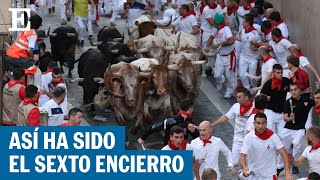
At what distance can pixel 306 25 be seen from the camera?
27.4m

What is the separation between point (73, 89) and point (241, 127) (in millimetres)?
7920

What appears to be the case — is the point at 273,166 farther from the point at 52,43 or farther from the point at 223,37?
the point at 52,43

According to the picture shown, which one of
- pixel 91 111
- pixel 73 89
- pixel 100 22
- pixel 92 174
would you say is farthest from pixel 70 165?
pixel 100 22

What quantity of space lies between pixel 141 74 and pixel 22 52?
2.35 metres

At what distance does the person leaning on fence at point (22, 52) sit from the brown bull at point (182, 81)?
9.02 feet

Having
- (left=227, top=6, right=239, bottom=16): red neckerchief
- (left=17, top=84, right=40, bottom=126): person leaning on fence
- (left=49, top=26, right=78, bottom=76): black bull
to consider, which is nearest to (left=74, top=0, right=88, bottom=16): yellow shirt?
(left=49, top=26, right=78, bottom=76): black bull

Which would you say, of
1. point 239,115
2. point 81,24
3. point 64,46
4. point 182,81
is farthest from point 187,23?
point 239,115

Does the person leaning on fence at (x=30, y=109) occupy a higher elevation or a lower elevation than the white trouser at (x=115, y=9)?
higher

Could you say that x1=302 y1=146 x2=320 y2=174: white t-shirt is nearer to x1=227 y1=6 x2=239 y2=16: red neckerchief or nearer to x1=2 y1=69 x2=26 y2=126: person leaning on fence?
x1=2 y1=69 x2=26 y2=126: person leaning on fence

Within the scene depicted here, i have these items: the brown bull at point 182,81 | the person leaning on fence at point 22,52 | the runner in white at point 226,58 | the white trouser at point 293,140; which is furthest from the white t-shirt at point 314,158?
the runner in white at point 226,58

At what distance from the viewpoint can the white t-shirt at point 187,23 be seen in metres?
30.7

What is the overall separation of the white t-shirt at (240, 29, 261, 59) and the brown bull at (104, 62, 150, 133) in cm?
329

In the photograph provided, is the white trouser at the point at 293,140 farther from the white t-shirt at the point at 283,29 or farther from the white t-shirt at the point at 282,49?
the white t-shirt at the point at 283,29

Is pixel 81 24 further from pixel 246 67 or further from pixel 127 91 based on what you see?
pixel 127 91
